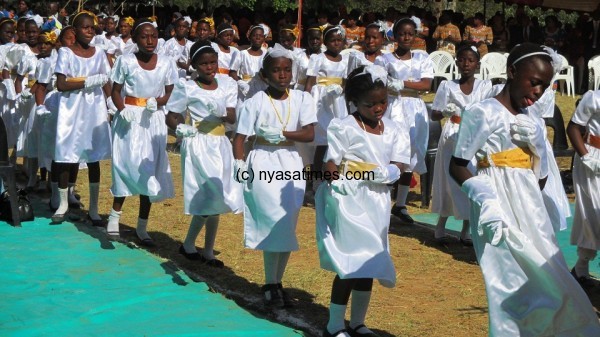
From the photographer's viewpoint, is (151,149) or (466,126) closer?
(466,126)

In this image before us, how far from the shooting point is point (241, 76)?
14.3 meters

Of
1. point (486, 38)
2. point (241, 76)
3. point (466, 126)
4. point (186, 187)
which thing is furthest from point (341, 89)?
point (486, 38)

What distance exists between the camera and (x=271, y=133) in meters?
7.67

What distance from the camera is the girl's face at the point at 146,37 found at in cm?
970

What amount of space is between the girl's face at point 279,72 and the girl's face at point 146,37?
7.35ft

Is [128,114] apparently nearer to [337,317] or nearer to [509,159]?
[337,317]

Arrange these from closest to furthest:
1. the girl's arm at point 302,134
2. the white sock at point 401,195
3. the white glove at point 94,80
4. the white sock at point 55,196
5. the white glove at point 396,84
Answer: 1. the girl's arm at point 302,134
2. the white glove at point 94,80
3. the white glove at point 396,84
4. the white sock at point 55,196
5. the white sock at point 401,195

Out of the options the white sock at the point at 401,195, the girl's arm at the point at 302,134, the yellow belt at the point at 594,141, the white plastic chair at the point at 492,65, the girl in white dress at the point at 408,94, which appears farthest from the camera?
the white plastic chair at the point at 492,65

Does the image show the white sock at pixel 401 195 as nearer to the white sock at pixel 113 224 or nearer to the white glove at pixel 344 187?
the white sock at pixel 113 224

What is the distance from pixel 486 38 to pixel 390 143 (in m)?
17.5

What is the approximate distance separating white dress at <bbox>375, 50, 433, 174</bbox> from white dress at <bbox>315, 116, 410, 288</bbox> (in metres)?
4.30

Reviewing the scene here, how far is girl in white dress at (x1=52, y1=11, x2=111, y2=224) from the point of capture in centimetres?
1042

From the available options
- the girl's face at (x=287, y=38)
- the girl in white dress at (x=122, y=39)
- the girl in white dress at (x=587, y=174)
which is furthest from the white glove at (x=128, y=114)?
the girl in white dress at (x=122, y=39)

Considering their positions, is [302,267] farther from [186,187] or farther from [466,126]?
[466,126]
